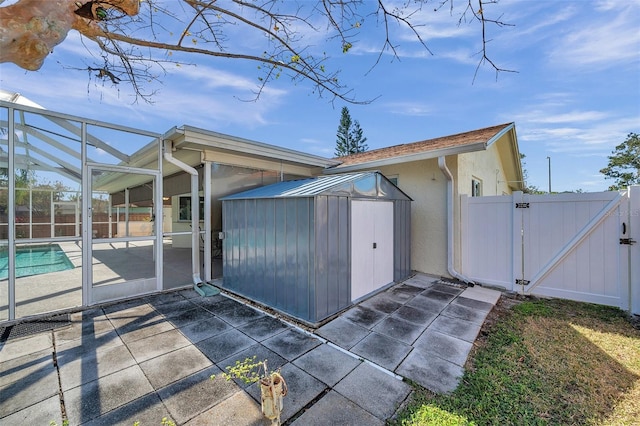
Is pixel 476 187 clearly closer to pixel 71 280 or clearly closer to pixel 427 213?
pixel 427 213

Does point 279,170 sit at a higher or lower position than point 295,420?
higher

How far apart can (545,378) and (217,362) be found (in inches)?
134

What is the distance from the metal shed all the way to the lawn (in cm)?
183

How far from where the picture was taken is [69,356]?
109 inches

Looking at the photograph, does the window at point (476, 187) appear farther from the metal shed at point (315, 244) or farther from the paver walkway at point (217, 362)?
the paver walkway at point (217, 362)

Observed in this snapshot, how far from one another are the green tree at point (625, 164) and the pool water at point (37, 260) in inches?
1208

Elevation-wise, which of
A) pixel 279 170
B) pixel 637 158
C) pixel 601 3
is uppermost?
pixel 637 158

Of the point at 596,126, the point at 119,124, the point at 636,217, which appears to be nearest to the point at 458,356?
the point at 636,217

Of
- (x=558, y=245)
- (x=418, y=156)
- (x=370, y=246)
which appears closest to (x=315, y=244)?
(x=370, y=246)

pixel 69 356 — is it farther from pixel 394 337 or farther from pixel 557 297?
pixel 557 297

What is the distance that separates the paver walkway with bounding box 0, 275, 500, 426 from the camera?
2.02 meters

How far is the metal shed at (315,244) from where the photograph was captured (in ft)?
11.9

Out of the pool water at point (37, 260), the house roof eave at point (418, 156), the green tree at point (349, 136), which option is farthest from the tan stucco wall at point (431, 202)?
the green tree at point (349, 136)

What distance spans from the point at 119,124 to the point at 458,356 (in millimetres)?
6419
